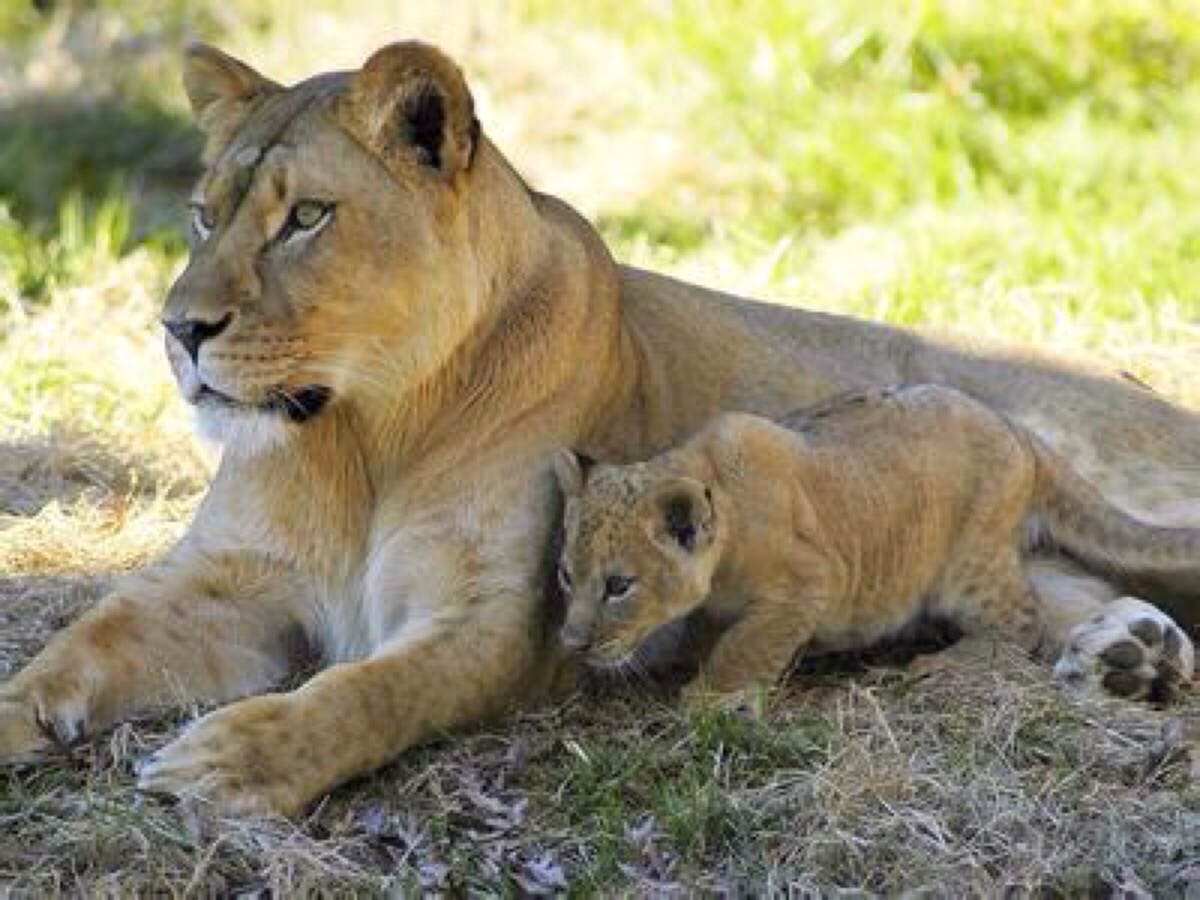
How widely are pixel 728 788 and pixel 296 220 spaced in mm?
1142

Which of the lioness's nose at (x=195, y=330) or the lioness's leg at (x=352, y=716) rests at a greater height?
the lioness's nose at (x=195, y=330)

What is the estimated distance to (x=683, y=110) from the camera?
8.80 m

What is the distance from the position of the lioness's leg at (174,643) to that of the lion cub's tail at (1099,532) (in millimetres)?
1422

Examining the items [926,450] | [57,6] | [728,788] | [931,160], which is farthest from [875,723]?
[57,6]

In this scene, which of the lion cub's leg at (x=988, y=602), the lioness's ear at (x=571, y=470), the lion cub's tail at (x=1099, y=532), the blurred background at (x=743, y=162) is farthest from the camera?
the blurred background at (x=743, y=162)

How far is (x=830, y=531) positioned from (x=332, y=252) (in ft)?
3.24

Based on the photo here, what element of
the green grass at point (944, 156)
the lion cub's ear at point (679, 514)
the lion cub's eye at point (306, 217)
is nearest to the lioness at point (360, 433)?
the lion cub's eye at point (306, 217)

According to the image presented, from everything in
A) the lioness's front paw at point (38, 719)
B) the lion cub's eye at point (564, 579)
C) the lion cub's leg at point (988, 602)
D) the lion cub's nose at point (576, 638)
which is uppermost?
the lion cub's eye at point (564, 579)

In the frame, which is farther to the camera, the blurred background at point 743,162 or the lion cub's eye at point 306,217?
the blurred background at point 743,162

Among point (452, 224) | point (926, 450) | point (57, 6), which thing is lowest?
point (57, 6)

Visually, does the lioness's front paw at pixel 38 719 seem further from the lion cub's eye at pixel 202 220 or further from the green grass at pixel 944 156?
the green grass at pixel 944 156

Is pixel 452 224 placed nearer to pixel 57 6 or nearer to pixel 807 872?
pixel 807 872

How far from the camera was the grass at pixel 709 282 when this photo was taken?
3.93 m

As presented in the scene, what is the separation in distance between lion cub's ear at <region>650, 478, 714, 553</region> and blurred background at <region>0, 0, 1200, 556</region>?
82.8 inches
